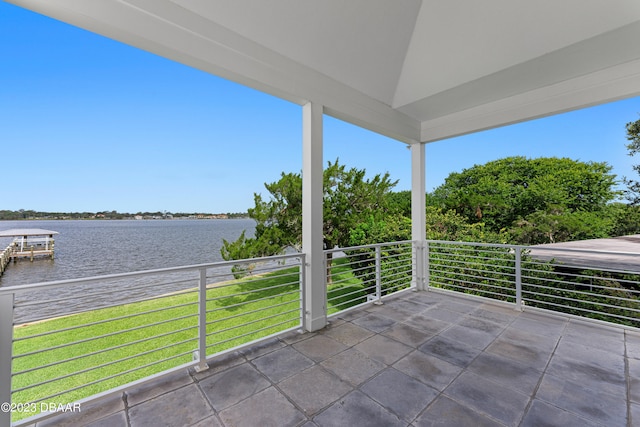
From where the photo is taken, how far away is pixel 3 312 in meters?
1.54

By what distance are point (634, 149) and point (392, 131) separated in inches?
276

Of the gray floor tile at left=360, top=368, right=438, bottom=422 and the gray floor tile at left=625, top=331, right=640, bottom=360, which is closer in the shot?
the gray floor tile at left=360, top=368, right=438, bottom=422

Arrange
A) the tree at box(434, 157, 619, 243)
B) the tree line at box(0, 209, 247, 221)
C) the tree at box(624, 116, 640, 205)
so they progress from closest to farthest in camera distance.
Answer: the tree at box(624, 116, 640, 205), the tree at box(434, 157, 619, 243), the tree line at box(0, 209, 247, 221)

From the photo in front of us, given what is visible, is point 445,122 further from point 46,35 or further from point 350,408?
point 46,35

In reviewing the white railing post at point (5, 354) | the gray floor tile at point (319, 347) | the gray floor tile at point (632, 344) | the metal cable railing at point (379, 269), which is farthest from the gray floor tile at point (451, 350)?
the white railing post at point (5, 354)

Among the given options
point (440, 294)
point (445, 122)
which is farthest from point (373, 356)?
point (445, 122)

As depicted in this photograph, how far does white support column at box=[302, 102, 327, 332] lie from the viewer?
2.96 metres

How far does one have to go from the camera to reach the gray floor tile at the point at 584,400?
1662 mm

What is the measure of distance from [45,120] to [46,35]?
570cm

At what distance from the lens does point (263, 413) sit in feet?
5.57

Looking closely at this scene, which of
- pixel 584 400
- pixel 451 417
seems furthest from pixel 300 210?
pixel 584 400

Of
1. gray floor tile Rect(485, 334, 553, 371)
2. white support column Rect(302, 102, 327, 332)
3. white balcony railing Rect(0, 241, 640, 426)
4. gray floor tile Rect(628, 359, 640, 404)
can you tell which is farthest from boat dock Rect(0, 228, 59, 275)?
gray floor tile Rect(628, 359, 640, 404)

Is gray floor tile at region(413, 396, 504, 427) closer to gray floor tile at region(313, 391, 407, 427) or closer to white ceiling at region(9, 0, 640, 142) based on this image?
gray floor tile at region(313, 391, 407, 427)

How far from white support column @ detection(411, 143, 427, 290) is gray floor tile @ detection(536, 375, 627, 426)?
8.28ft
